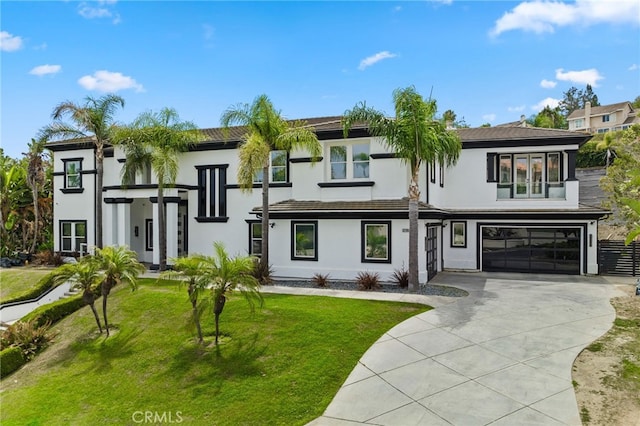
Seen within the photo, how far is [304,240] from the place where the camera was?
1805 centimetres

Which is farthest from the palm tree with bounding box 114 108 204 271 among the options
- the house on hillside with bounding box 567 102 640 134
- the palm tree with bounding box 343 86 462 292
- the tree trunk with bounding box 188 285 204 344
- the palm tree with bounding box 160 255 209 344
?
the house on hillside with bounding box 567 102 640 134

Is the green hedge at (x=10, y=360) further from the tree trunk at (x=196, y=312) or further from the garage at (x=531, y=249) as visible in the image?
the garage at (x=531, y=249)

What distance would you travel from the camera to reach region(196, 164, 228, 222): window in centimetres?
2084

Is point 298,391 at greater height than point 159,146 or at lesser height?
lesser

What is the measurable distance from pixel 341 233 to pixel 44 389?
11088 millimetres

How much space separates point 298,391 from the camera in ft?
27.0

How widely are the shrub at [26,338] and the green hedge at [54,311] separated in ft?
2.89

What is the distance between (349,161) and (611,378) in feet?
41.0

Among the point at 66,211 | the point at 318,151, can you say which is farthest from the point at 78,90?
the point at 318,151

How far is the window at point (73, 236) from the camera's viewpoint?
77.4 ft

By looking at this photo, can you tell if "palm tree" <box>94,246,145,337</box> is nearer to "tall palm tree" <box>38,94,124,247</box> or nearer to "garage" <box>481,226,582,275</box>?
"tall palm tree" <box>38,94,124,247</box>

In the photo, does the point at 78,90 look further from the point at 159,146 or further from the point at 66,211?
the point at 66,211

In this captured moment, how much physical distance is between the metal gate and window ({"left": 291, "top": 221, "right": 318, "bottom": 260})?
13.3 m

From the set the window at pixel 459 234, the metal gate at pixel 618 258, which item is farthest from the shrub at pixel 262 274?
the metal gate at pixel 618 258
